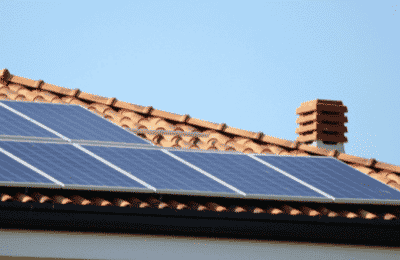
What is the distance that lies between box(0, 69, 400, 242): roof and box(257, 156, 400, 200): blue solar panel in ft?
0.83

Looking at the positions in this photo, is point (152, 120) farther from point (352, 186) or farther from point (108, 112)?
point (352, 186)

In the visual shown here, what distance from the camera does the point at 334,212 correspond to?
28.3 feet

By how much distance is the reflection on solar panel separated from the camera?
9.02 m

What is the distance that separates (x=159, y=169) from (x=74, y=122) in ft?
8.23

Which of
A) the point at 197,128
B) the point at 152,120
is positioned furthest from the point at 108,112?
the point at 197,128

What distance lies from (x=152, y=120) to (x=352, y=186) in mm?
5022

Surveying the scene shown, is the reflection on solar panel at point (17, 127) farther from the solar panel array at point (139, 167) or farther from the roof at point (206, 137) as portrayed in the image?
the roof at point (206, 137)

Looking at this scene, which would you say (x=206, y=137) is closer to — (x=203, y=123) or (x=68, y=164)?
(x=203, y=123)

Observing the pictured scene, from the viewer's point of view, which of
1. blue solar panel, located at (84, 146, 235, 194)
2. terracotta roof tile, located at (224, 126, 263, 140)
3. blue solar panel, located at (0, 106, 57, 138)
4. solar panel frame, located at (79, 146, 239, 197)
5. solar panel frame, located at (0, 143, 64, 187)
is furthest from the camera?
terracotta roof tile, located at (224, 126, 263, 140)

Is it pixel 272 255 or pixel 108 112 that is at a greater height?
pixel 108 112

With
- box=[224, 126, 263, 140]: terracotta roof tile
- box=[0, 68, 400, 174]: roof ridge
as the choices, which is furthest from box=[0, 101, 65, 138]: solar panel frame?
box=[224, 126, 263, 140]: terracotta roof tile

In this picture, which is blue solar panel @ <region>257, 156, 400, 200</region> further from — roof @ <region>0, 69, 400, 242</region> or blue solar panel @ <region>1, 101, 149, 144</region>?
blue solar panel @ <region>1, 101, 149, 144</region>

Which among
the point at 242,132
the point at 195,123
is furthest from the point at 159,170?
the point at 242,132

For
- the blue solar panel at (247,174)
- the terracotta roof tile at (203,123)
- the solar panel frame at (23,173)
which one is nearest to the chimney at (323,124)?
the terracotta roof tile at (203,123)
